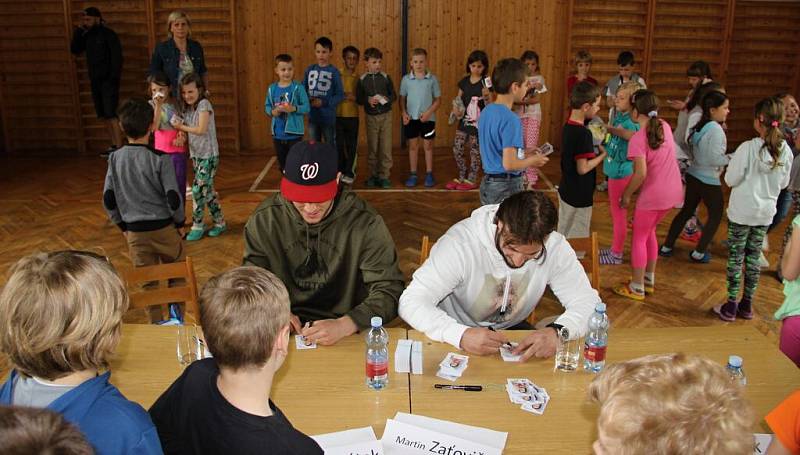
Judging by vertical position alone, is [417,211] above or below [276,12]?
below

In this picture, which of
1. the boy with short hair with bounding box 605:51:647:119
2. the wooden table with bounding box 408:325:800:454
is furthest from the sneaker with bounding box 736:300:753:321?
the boy with short hair with bounding box 605:51:647:119

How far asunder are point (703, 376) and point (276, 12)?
9.26 meters

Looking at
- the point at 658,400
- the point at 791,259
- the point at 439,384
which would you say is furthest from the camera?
the point at 791,259

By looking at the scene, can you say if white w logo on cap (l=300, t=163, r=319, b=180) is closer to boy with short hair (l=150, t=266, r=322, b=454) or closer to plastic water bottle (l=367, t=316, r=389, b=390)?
plastic water bottle (l=367, t=316, r=389, b=390)

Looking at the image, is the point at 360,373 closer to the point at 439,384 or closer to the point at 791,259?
the point at 439,384

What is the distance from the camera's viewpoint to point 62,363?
163 cm

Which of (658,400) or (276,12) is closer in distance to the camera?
(658,400)

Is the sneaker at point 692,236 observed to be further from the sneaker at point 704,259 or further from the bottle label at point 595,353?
the bottle label at point 595,353

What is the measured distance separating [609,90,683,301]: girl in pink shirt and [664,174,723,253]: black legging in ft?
2.25

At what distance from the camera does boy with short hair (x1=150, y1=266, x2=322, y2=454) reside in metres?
1.66

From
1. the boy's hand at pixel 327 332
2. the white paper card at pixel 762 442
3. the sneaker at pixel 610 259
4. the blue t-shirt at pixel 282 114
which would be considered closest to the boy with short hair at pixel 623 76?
the sneaker at pixel 610 259

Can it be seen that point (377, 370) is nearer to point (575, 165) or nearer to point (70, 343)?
point (70, 343)

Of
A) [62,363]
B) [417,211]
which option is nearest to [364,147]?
[417,211]

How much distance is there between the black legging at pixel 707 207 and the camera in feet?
18.2
